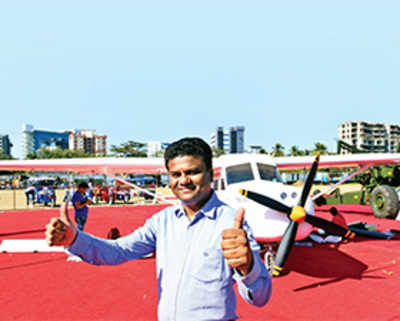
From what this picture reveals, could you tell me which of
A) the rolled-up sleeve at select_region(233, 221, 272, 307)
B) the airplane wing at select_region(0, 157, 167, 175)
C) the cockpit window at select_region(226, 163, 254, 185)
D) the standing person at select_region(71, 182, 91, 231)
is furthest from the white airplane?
the rolled-up sleeve at select_region(233, 221, 272, 307)

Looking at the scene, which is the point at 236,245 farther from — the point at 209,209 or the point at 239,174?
the point at 239,174

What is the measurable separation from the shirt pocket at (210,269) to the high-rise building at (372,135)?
494 ft

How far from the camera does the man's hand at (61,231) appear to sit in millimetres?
1492

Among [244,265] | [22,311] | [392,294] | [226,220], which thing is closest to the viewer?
[244,265]

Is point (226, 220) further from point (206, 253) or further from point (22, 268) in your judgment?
point (22, 268)

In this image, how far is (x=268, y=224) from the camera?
550 centimetres

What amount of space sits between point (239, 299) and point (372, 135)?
6536 inches

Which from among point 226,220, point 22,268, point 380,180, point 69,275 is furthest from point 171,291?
point 380,180

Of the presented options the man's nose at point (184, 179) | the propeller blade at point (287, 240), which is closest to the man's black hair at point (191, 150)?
the man's nose at point (184, 179)

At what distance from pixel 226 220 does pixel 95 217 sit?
15733 millimetres

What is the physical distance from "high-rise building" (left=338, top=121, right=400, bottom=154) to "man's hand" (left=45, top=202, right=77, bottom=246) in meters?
151

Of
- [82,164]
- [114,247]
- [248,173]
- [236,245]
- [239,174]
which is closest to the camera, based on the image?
[236,245]

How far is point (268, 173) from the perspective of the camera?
6965 millimetres

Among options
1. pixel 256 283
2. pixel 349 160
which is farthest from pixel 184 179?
pixel 349 160
